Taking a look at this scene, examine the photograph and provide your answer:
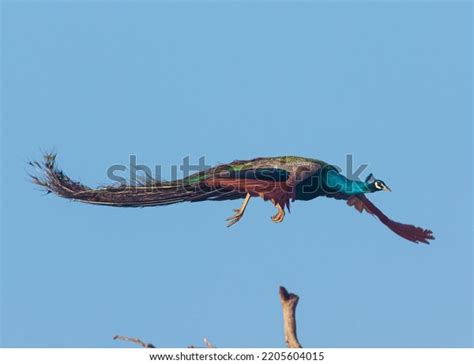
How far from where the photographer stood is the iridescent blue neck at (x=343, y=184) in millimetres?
26906

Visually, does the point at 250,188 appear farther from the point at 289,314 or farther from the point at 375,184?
the point at 289,314

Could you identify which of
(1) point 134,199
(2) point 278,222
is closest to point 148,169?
(1) point 134,199

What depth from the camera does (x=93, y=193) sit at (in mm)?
27734

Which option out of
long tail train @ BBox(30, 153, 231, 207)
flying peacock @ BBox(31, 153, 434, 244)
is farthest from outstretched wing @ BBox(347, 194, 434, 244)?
long tail train @ BBox(30, 153, 231, 207)

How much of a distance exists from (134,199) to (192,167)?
120 cm

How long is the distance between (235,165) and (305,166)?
4.10 feet

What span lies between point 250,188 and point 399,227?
9.88ft

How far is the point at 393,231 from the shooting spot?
27.9 metres

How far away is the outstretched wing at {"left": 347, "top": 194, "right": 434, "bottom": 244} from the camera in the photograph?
27.6 m

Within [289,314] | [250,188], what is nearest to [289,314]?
[289,314]
